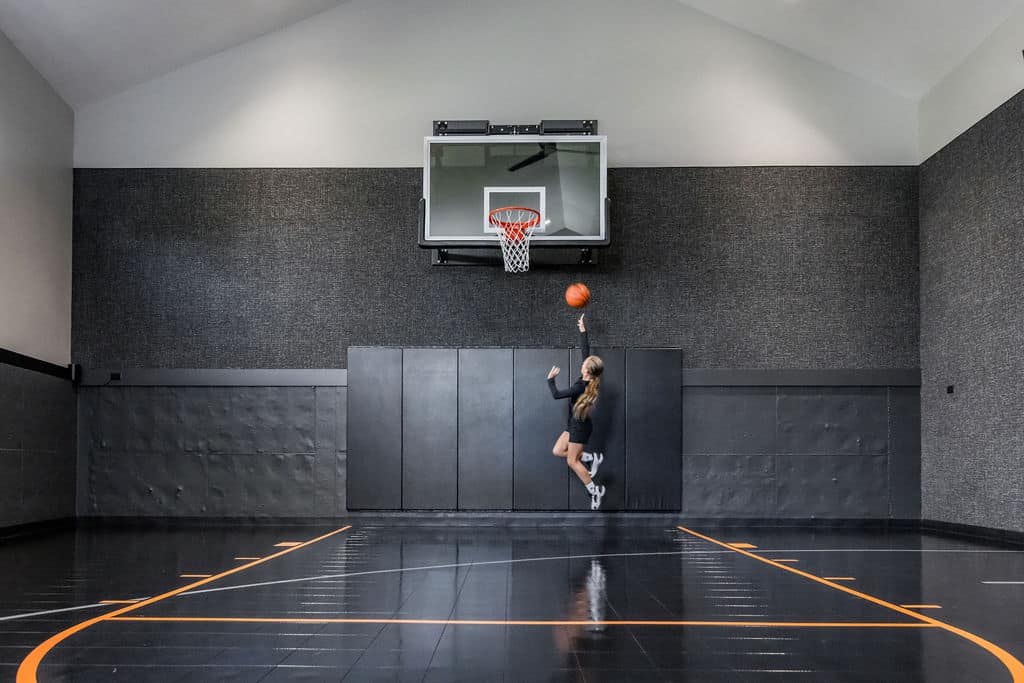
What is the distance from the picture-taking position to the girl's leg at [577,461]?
27.3ft

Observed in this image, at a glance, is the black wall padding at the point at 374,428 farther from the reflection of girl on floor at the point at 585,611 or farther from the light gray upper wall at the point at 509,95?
the reflection of girl on floor at the point at 585,611

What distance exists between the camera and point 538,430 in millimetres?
8836

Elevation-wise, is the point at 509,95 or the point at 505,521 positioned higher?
the point at 509,95

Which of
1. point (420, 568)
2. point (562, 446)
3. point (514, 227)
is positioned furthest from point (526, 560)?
point (514, 227)

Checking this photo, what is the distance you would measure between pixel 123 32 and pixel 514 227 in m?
4.23

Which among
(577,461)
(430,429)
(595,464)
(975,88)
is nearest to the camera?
(975,88)

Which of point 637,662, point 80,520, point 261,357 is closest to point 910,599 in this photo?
point 637,662

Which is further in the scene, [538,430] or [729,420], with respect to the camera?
[729,420]

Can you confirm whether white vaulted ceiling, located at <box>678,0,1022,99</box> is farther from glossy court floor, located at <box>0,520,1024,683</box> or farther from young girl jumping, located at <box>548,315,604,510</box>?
glossy court floor, located at <box>0,520,1024,683</box>

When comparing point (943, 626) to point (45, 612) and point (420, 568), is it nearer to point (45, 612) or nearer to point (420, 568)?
point (420, 568)

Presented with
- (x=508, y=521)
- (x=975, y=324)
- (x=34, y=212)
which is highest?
(x=34, y=212)

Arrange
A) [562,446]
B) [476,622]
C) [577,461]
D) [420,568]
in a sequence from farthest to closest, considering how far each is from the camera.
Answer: [562,446]
[577,461]
[420,568]
[476,622]

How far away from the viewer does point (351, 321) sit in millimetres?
9078

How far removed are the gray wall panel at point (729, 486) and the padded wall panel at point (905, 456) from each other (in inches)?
49.3
